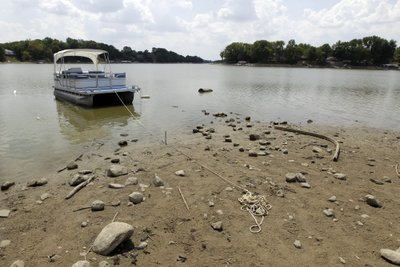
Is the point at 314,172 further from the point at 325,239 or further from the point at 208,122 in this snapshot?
the point at 208,122

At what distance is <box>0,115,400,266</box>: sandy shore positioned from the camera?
20.2ft

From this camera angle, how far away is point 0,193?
946 centimetres

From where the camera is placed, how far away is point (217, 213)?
7586mm

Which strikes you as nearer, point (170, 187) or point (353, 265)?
point (353, 265)

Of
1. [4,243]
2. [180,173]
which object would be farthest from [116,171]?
[4,243]

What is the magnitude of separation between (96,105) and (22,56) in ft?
525

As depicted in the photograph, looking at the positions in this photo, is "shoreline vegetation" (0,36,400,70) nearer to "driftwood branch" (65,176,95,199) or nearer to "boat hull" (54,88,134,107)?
"boat hull" (54,88,134,107)

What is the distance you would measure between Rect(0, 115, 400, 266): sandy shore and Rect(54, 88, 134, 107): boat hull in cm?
1351

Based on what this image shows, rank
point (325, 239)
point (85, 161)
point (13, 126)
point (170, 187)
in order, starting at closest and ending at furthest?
point (325, 239) → point (170, 187) → point (85, 161) → point (13, 126)

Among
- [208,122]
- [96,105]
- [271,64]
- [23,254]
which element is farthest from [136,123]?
[271,64]

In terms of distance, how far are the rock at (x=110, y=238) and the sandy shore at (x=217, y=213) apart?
127mm

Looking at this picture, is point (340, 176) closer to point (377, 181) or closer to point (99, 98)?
point (377, 181)

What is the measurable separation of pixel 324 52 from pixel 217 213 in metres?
177


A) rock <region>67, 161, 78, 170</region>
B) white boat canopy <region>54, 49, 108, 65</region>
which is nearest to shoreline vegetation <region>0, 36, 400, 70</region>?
white boat canopy <region>54, 49, 108, 65</region>
